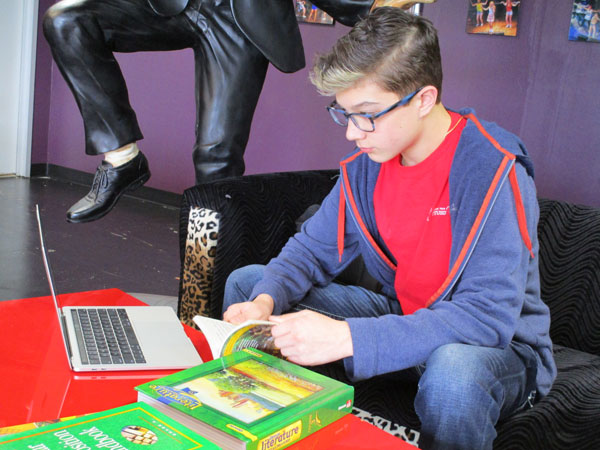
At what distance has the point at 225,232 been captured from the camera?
6.15 feet

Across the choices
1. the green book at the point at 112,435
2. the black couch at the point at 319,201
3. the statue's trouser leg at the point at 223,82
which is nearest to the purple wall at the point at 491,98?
the black couch at the point at 319,201

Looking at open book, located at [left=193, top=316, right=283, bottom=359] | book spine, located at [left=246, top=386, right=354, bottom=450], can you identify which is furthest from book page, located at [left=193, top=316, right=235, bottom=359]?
book spine, located at [left=246, top=386, right=354, bottom=450]

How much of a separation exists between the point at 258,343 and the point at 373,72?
1.70 ft

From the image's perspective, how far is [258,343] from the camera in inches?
48.1

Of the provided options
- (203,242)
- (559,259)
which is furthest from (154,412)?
(559,259)

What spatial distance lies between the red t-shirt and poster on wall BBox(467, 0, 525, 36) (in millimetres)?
2109

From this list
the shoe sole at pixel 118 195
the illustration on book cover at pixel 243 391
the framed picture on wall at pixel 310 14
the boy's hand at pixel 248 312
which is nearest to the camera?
the illustration on book cover at pixel 243 391

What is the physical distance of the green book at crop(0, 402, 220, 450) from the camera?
29.9 inches

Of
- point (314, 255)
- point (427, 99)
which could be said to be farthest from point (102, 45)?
point (427, 99)

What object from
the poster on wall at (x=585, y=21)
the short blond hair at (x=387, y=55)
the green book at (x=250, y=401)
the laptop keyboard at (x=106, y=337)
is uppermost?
the poster on wall at (x=585, y=21)

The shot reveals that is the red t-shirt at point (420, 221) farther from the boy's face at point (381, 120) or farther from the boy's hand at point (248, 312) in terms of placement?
the boy's hand at point (248, 312)

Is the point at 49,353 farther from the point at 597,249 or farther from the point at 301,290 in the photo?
the point at 597,249

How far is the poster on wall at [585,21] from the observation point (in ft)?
9.98

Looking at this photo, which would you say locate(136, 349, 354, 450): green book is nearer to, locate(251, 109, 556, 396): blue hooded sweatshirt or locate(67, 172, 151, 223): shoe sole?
locate(251, 109, 556, 396): blue hooded sweatshirt
